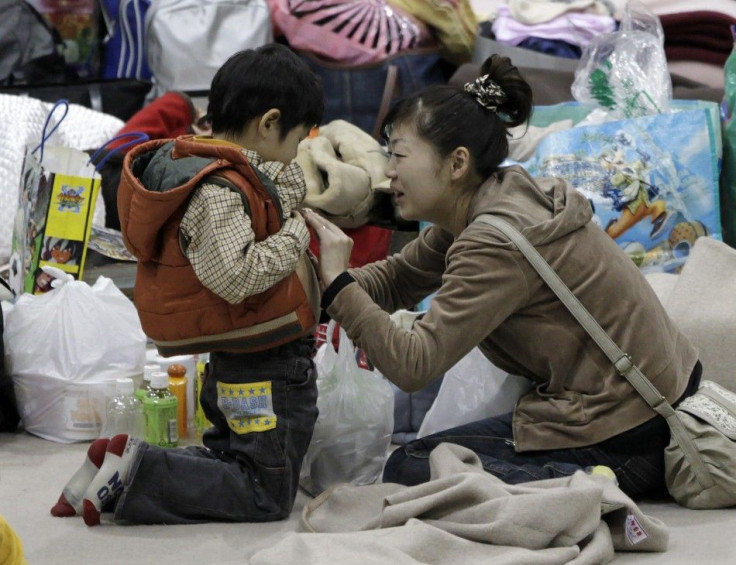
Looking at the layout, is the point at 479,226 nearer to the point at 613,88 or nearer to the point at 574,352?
the point at 574,352

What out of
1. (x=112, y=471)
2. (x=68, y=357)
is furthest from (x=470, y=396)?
(x=68, y=357)

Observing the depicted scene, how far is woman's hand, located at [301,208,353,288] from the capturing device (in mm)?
2180

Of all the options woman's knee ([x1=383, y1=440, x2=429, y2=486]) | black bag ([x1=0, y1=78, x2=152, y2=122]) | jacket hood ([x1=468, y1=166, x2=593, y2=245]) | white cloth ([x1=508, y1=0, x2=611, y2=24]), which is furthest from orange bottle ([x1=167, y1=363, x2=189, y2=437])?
white cloth ([x1=508, y1=0, x2=611, y2=24])

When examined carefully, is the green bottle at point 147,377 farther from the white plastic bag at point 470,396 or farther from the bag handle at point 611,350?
the bag handle at point 611,350

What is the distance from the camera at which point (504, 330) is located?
2.23m

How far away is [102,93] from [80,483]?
2.19 metres

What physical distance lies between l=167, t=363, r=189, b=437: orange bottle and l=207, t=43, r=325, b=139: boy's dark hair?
0.79 metres

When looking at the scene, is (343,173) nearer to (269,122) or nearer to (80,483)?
(269,122)

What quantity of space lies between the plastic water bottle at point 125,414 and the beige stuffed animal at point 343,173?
822 millimetres

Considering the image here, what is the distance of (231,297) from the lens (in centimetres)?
204

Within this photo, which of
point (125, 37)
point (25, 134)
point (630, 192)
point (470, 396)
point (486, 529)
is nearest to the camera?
point (486, 529)

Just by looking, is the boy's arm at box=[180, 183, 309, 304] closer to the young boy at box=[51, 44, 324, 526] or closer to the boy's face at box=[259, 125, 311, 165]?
the young boy at box=[51, 44, 324, 526]

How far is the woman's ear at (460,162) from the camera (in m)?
2.20

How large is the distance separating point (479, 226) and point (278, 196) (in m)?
0.37
